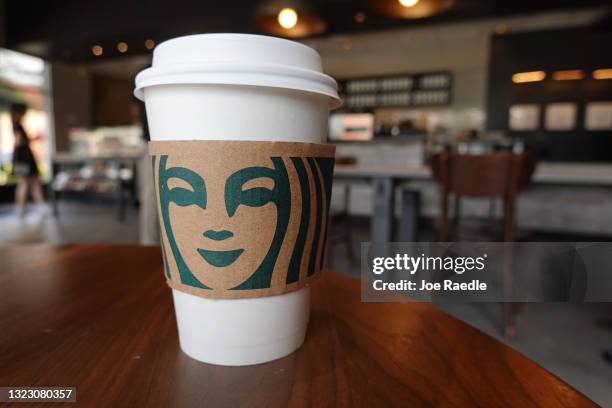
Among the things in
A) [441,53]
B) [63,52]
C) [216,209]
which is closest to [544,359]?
[216,209]

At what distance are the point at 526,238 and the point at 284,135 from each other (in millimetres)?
1893

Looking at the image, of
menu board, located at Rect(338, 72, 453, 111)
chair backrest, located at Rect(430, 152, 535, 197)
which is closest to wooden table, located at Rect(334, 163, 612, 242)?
chair backrest, located at Rect(430, 152, 535, 197)

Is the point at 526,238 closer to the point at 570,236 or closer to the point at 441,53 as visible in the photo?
the point at 570,236

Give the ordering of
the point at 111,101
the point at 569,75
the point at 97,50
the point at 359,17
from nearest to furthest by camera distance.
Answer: the point at 359,17
the point at 569,75
the point at 97,50
the point at 111,101

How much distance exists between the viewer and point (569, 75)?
5.51m

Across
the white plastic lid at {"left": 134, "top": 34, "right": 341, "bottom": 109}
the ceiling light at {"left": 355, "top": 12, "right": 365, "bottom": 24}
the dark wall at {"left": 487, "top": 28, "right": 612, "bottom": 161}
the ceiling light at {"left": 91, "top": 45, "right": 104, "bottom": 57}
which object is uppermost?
the ceiling light at {"left": 91, "top": 45, "right": 104, "bottom": 57}

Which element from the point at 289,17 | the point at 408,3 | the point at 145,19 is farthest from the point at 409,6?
the point at 145,19

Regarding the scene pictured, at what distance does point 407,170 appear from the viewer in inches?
87.1

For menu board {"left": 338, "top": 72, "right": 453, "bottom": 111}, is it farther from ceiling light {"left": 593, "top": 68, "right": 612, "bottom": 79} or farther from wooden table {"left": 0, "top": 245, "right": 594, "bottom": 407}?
wooden table {"left": 0, "top": 245, "right": 594, "bottom": 407}

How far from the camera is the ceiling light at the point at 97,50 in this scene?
5.96m

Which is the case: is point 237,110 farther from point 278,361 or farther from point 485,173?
point 485,173

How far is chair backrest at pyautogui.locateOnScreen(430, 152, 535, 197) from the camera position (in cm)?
170

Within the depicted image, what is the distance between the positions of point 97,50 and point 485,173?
6.30 m

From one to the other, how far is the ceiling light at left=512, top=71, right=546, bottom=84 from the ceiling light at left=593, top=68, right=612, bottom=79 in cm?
61
